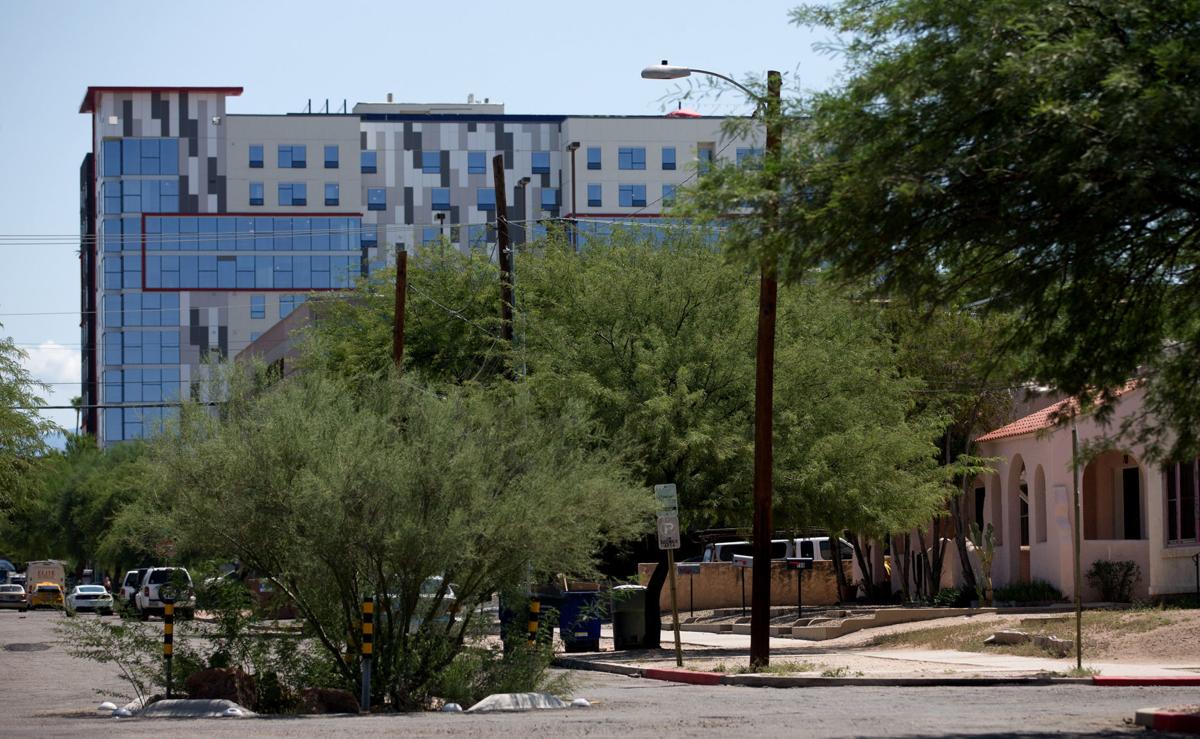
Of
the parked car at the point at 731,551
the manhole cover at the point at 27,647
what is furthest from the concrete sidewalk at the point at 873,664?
the parked car at the point at 731,551

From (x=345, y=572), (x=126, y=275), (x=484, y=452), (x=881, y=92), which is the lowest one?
(x=345, y=572)

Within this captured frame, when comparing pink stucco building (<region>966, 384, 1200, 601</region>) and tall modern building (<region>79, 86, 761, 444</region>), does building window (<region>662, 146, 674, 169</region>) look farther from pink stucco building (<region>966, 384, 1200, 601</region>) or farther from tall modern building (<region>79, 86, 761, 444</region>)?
pink stucco building (<region>966, 384, 1200, 601</region>)

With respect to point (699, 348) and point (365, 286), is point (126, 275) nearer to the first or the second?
point (365, 286)

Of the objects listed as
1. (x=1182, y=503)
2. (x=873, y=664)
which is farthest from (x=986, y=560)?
(x=873, y=664)

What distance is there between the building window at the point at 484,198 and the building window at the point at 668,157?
14.0 meters

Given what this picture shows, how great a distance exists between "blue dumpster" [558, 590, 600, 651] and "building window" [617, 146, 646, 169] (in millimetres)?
96345

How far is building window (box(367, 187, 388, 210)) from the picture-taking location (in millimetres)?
127188

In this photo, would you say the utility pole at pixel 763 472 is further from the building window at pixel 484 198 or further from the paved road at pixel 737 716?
the building window at pixel 484 198

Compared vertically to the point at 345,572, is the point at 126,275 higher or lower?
higher

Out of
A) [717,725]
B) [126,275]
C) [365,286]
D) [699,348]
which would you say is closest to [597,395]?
[699,348]

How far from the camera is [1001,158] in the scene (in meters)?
12.6

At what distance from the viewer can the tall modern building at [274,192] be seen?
4875 inches

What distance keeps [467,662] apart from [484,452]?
2.57 metres

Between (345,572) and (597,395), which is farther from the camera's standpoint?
(597,395)
